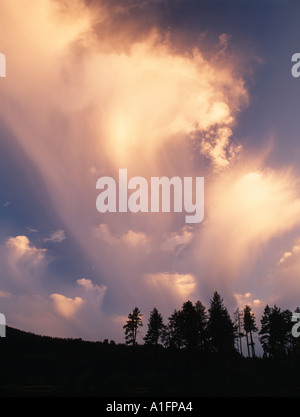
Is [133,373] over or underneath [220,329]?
underneath

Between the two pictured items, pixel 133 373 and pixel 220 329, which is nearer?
pixel 133 373

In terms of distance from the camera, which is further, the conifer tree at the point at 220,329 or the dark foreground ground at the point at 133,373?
the conifer tree at the point at 220,329

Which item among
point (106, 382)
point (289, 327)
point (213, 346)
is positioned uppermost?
point (289, 327)

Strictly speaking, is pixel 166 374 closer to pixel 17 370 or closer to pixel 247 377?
pixel 247 377

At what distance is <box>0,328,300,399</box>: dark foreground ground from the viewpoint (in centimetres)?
4009

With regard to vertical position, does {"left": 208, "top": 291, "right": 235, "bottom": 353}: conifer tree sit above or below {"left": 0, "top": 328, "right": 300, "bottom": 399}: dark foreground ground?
above

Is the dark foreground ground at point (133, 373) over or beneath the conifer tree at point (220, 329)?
beneath

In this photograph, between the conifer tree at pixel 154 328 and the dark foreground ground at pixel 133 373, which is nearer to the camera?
the dark foreground ground at pixel 133 373

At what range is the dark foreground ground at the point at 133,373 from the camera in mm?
40094

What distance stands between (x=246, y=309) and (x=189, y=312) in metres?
18.4

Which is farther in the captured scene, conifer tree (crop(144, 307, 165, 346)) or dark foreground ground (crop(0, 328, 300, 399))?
conifer tree (crop(144, 307, 165, 346))

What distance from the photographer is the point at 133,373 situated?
54.1m

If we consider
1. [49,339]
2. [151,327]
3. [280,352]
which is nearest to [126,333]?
[151,327]

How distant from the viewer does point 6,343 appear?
73.4m
